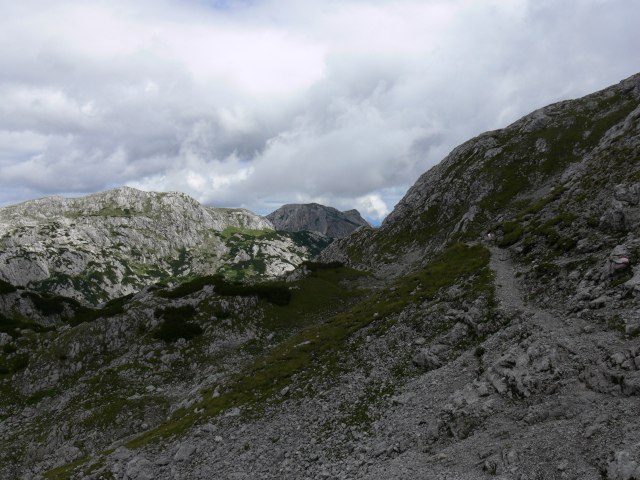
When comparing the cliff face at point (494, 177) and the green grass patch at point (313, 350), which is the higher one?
the cliff face at point (494, 177)

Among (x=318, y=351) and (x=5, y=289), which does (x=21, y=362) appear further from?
(x=5, y=289)

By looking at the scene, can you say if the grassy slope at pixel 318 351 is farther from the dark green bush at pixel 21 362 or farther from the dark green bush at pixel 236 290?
the dark green bush at pixel 21 362

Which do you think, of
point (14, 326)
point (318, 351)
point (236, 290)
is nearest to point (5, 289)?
point (14, 326)

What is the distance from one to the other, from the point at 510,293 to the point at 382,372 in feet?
50.6

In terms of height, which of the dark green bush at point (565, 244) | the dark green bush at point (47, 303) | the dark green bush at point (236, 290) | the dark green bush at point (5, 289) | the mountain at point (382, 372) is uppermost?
the dark green bush at point (5, 289)

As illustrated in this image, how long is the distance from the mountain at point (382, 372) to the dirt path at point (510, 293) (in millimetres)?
256

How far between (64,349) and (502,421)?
61.3 metres

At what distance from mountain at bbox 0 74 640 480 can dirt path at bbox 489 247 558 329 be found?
0.84ft

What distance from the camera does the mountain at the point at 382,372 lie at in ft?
52.0

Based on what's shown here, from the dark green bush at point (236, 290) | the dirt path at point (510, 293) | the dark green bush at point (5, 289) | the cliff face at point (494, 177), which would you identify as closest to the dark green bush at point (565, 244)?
the dirt path at point (510, 293)

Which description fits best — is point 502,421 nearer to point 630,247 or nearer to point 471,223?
point 630,247

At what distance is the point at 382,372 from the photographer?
2798cm

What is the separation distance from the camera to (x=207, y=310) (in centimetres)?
6072

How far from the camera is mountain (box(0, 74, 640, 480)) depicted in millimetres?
15852
